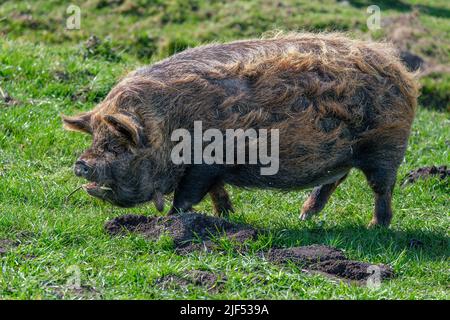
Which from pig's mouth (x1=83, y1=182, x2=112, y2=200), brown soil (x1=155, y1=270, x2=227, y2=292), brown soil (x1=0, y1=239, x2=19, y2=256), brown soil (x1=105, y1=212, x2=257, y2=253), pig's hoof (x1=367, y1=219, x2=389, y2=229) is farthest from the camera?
pig's hoof (x1=367, y1=219, x2=389, y2=229)

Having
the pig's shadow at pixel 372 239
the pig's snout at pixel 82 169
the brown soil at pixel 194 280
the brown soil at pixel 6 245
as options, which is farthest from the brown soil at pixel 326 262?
the brown soil at pixel 6 245

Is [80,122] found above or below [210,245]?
above

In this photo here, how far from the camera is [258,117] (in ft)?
27.6

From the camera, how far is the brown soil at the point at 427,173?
10375 millimetres

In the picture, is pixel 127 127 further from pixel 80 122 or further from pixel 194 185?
pixel 194 185

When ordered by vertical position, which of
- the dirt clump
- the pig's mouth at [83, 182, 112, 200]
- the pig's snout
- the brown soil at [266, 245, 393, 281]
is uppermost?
the pig's snout

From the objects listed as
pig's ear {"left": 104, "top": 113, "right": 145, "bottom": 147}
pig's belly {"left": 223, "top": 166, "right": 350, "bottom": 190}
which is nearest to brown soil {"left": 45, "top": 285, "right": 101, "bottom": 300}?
pig's ear {"left": 104, "top": 113, "right": 145, "bottom": 147}

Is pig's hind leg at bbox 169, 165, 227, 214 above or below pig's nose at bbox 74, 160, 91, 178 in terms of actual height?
below

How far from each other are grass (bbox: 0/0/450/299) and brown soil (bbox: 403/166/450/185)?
0.39 ft

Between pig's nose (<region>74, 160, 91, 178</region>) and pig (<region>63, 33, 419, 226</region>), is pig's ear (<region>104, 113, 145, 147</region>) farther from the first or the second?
pig's nose (<region>74, 160, 91, 178</region>)

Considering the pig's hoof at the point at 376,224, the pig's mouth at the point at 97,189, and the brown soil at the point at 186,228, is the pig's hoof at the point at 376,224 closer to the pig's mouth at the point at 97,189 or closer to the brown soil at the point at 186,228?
the brown soil at the point at 186,228

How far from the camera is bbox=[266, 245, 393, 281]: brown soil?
721 cm

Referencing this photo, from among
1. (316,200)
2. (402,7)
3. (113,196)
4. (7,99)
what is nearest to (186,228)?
(113,196)

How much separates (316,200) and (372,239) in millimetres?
1260
